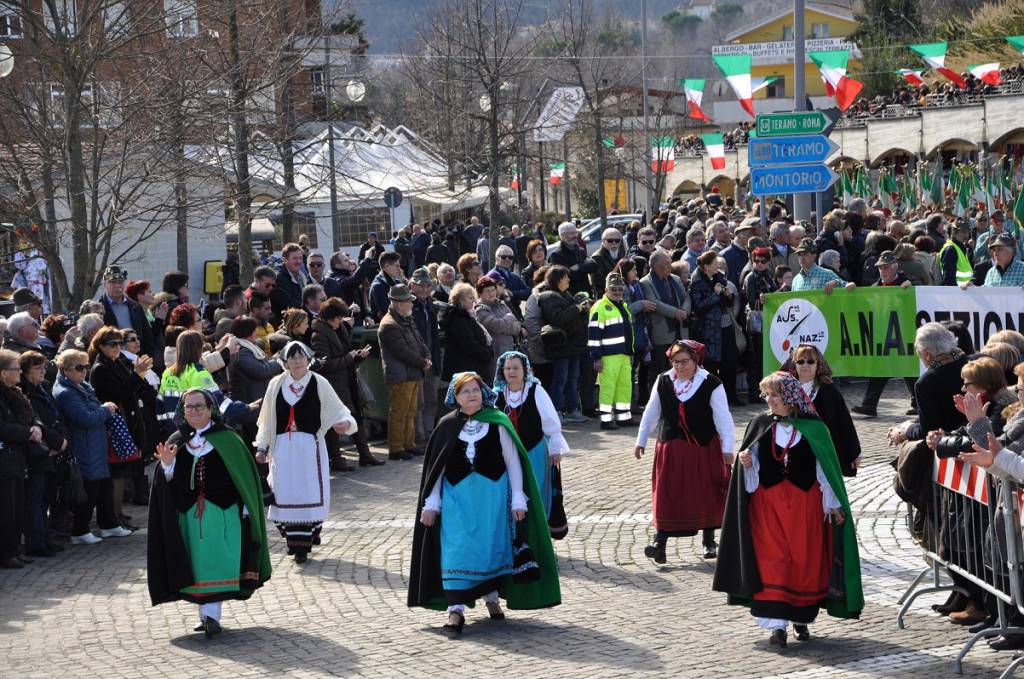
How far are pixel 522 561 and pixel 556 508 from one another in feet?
5.47

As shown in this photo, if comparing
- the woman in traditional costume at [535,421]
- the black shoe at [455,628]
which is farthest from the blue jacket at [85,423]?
the black shoe at [455,628]

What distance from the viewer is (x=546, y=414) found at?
10500 mm

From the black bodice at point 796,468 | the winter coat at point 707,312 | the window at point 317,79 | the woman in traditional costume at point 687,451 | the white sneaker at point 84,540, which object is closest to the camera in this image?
the black bodice at point 796,468

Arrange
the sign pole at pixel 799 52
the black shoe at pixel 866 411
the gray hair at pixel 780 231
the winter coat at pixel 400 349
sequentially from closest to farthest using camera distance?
1. the winter coat at pixel 400 349
2. the black shoe at pixel 866 411
3. the sign pole at pixel 799 52
4. the gray hair at pixel 780 231

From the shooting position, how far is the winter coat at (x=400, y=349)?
15.3 metres

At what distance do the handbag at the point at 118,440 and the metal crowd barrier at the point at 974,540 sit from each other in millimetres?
6731

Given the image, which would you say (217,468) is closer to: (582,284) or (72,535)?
(72,535)

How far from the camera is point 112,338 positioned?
12.8 metres

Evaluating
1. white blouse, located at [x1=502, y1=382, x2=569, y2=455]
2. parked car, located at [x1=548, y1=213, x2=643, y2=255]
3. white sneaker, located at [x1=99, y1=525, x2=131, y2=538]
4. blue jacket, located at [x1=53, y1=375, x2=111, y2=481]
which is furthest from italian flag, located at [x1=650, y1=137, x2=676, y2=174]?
white blouse, located at [x1=502, y1=382, x2=569, y2=455]

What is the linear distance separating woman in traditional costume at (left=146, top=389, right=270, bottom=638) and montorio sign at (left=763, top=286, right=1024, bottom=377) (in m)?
8.21

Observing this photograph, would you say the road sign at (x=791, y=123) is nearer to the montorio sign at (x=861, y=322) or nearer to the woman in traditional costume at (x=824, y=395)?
the montorio sign at (x=861, y=322)

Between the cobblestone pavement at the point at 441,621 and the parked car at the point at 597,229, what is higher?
the parked car at the point at 597,229

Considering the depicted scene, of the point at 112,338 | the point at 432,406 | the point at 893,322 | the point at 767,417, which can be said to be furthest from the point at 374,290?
the point at 767,417

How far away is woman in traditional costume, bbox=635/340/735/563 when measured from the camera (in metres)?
10.6
